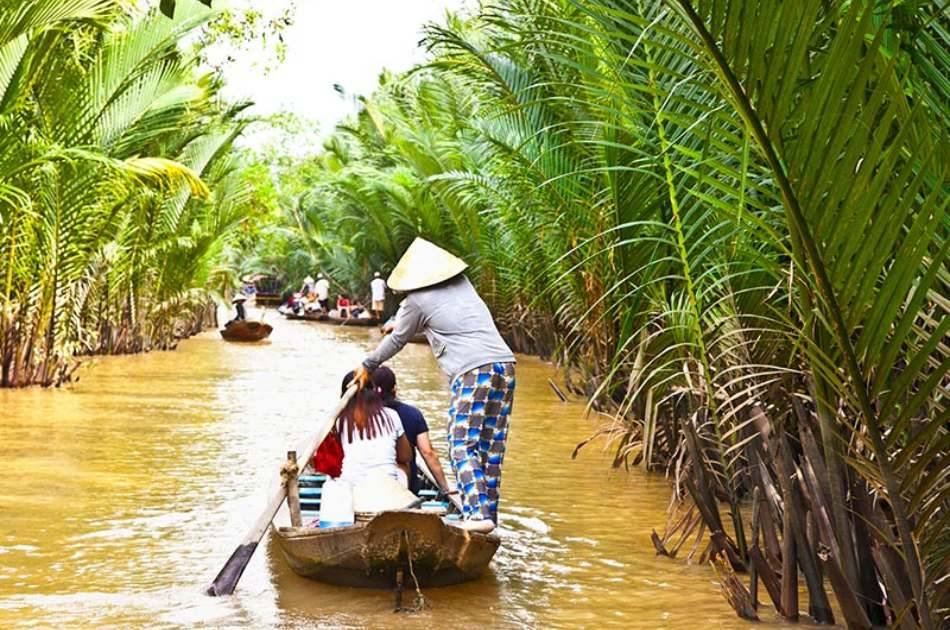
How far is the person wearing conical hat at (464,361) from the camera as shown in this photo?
6156 mm

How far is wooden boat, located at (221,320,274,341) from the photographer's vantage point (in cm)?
2666

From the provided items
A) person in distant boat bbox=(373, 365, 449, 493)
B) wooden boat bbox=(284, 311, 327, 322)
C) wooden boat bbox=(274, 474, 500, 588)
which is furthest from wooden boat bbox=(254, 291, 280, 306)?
wooden boat bbox=(274, 474, 500, 588)

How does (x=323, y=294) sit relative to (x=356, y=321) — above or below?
above

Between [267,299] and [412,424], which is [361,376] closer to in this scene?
[412,424]

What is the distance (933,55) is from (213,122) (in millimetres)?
17655

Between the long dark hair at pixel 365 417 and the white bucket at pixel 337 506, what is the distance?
0.43 meters

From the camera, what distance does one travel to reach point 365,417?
22.2ft

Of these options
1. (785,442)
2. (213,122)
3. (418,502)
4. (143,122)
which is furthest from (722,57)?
(213,122)

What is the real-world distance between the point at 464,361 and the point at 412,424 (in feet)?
2.79

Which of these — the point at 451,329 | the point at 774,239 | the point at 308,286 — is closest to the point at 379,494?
the point at 451,329

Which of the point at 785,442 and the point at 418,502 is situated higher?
the point at 785,442

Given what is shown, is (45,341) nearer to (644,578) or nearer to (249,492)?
(249,492)

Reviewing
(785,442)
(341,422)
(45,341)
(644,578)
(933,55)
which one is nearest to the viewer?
(933,55)

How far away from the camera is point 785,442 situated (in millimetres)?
5000
